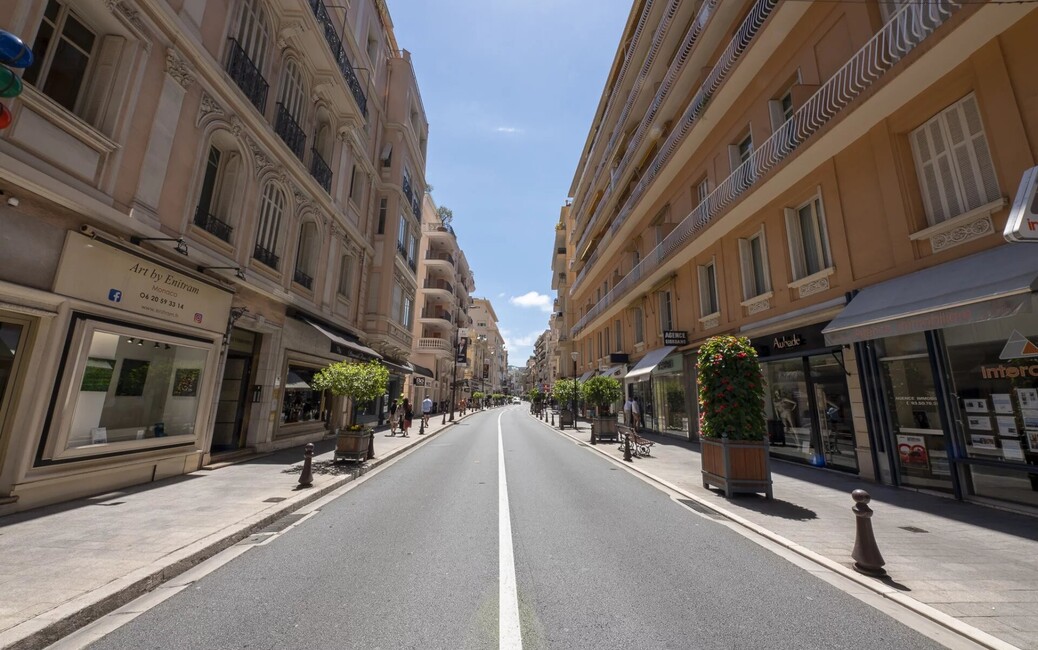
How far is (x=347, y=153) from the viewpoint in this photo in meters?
17.3

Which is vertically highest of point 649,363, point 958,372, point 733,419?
point 649,363

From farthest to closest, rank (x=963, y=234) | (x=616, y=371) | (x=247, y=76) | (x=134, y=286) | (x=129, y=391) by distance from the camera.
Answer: (x=616, y=371) < (x=247, y=76) < (x=129, y=391) < (x=134, y=286) < (x=963, y=234)

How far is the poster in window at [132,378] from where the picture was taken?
25.9 ft

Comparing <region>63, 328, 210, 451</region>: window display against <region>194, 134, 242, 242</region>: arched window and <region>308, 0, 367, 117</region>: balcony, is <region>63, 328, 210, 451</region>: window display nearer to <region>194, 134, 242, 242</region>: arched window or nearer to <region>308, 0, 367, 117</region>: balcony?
<region>194, 134, 242, 242</region>: arched window

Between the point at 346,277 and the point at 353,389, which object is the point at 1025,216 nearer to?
the point at 353,389

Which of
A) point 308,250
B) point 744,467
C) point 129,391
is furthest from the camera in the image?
point 308,250

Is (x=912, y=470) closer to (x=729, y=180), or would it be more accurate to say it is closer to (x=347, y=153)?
(x=729, y=180)

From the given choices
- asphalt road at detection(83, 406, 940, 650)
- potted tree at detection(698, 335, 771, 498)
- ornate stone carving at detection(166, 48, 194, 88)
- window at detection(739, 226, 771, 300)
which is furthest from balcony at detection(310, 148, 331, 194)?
window at detection(739, 226, 771, 300)

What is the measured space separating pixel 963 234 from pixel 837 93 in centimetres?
407

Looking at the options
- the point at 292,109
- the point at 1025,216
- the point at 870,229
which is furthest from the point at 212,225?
the point at 870,229

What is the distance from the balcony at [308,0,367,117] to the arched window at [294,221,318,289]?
19.5 ft

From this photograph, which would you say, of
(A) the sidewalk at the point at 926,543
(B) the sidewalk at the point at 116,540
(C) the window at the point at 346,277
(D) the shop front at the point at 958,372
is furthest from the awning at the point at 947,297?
(C) the window at the point at 346,277

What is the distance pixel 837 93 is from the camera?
899cm

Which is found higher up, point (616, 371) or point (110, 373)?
point (616, 371)
